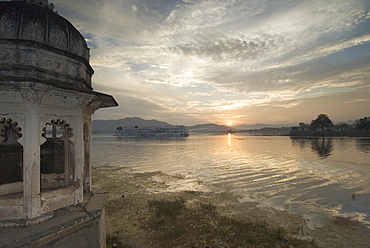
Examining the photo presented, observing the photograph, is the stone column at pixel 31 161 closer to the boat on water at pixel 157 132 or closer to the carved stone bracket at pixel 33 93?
the carved stone bracket at pixel 33 93

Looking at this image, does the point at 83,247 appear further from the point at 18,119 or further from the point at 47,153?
the point at 47,153

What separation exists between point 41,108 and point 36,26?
1.88 m

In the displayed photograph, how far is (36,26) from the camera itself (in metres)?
4.52

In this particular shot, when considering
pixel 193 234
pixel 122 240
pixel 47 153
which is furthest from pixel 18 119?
pixel 193 234

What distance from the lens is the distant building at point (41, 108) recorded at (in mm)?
4090

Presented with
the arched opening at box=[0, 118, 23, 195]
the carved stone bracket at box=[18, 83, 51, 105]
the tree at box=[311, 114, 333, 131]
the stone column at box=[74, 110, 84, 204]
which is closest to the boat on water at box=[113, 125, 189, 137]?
the tree at box=[311, 114, 333, 131]

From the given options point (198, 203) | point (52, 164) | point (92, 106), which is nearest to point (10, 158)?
point (52, 164)

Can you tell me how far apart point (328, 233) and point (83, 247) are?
28.4 feet

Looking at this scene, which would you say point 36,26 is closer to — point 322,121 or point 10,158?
point 10,158

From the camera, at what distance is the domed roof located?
435 cm

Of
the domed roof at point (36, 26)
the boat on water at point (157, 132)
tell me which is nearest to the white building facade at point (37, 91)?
the domed roof at point (36, 26)

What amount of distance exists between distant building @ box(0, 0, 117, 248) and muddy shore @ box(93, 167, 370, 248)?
2956 mm

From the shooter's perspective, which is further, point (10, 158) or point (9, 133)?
point (9, 133)

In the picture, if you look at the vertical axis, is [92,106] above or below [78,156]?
above
